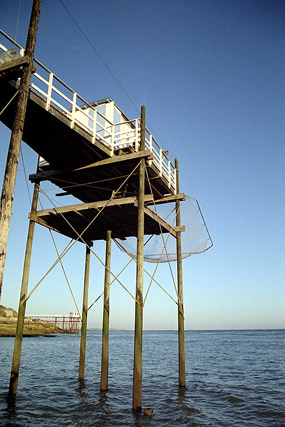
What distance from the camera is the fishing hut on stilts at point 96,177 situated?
10.1 m

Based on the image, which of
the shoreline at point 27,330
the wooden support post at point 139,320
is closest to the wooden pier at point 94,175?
the wooden support post at point 139,320

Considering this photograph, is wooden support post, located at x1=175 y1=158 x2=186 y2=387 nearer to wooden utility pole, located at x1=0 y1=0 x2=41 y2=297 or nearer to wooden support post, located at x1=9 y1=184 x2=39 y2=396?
wooden support post, located at x1=9 y1=184 x2=39 y2=396

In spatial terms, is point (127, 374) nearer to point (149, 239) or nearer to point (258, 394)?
point (258, 394)

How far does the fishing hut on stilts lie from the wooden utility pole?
2.03ft

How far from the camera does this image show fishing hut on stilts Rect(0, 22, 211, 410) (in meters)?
10.1

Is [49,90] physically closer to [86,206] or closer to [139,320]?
[86,206]

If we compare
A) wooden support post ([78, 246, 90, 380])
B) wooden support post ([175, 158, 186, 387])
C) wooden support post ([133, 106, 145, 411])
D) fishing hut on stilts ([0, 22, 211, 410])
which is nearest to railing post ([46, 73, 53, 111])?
fishing hut on stilts ([0, 22, 211, 410])

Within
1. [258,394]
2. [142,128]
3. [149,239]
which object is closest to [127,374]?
[258,394]

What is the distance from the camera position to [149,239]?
1662 centimetres

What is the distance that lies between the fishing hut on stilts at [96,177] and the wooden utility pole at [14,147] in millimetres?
619

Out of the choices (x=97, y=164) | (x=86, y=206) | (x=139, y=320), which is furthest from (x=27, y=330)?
(x=139, y=320)

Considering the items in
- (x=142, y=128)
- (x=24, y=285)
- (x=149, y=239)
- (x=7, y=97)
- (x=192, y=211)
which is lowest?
(x=24, y=285)

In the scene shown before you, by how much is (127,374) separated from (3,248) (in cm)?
1746

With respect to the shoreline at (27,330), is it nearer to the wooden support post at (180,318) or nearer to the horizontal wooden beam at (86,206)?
the wooden support post at (180,318)
